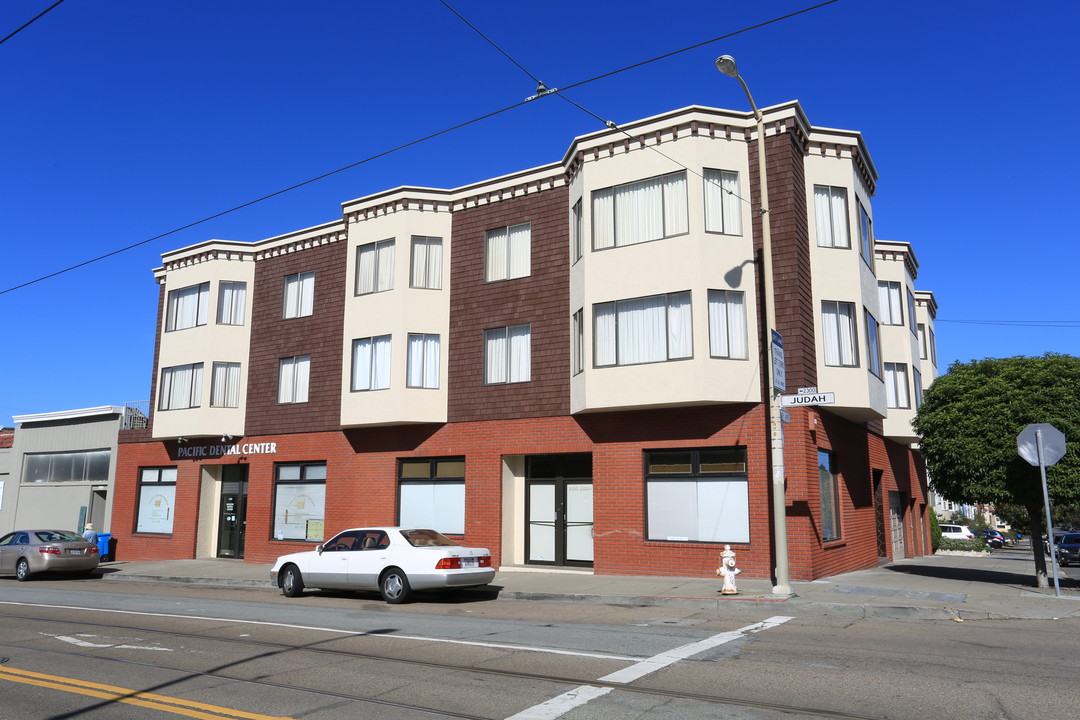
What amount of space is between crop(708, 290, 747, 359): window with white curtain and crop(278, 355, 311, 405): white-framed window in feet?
41.8

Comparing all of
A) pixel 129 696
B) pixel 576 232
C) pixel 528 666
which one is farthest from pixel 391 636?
pixel 576 232

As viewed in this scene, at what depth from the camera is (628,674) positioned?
26.1 feet

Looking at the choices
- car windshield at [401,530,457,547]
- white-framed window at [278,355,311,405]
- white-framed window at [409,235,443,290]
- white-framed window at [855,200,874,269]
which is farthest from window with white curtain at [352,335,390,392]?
white-framed window at [855,200,874,269]


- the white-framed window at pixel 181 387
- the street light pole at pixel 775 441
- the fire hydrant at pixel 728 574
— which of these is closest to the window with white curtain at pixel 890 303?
the street light pole at pixel 775 441

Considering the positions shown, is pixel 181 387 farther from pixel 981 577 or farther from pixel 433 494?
pixel 981 577

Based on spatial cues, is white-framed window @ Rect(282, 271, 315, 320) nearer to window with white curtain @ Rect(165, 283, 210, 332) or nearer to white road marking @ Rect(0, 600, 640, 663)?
window with white curtain @ Rect(165, 283, 210, 332)

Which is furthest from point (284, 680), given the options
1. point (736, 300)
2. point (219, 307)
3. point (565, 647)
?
point (219, 307)

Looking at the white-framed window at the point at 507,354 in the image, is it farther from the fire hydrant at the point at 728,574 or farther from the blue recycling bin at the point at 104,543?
the blue recycling bin at the point at 104,543

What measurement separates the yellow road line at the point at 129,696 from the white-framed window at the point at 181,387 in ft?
61.4

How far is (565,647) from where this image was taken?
376 inches

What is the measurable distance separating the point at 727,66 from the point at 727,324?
6.14 metres

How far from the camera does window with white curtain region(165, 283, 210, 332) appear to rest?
2700 cm

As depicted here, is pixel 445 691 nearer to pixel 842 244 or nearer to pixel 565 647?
pixel 565 647

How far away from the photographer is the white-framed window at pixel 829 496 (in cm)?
1819
